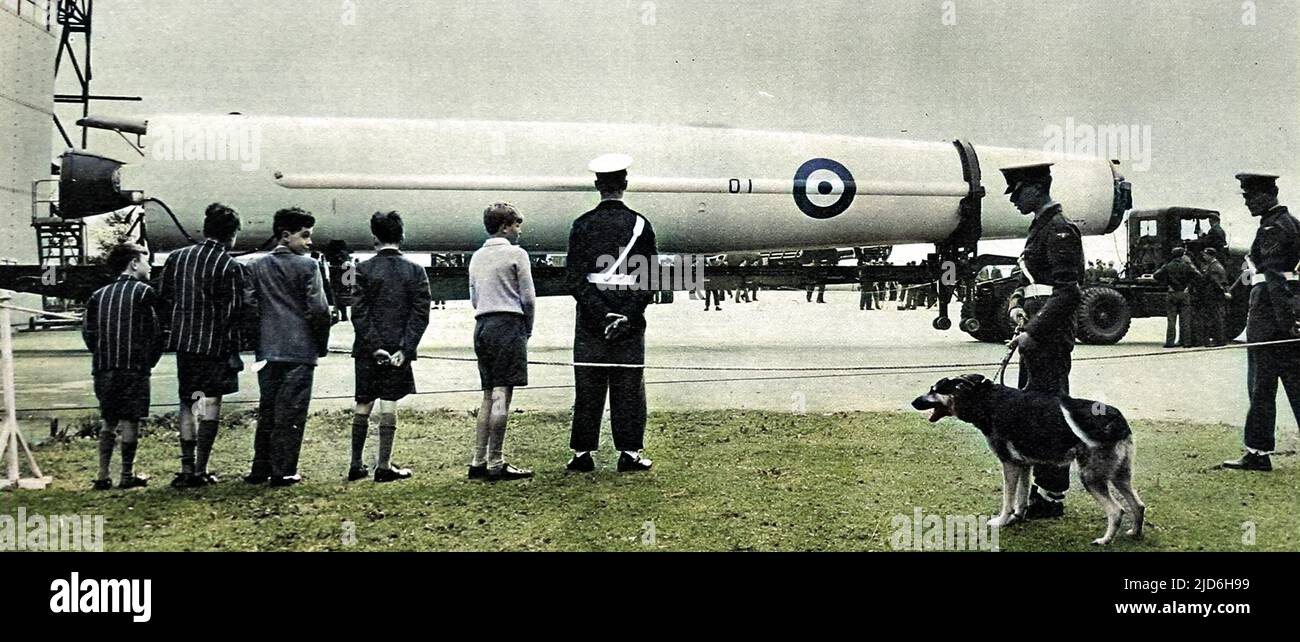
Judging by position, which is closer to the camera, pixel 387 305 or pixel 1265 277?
pixel 387 305

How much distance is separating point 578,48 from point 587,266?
130 cm

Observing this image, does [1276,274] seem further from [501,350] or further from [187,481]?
[187,481]

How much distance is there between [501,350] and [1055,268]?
256cm

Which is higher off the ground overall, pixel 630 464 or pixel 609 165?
pixel 609 165

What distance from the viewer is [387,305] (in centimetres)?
400

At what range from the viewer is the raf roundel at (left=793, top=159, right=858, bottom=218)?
23.3ft

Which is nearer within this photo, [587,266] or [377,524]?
[377,524]

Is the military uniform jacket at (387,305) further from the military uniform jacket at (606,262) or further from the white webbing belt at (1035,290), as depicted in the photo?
the white webbing belt at (1035,290)

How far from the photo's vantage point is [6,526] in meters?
3.66

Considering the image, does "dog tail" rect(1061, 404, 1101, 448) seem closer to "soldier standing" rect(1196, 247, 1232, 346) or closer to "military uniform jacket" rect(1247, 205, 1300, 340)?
"military uniform jacket" rect(1247, 205, 1300, 340)

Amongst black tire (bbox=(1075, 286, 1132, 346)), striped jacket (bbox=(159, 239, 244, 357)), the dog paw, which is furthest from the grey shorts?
black tire (bbox=(1075, 286, 1132, 346))

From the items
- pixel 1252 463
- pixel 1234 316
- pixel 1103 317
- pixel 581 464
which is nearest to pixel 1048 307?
pixel 1252 463
